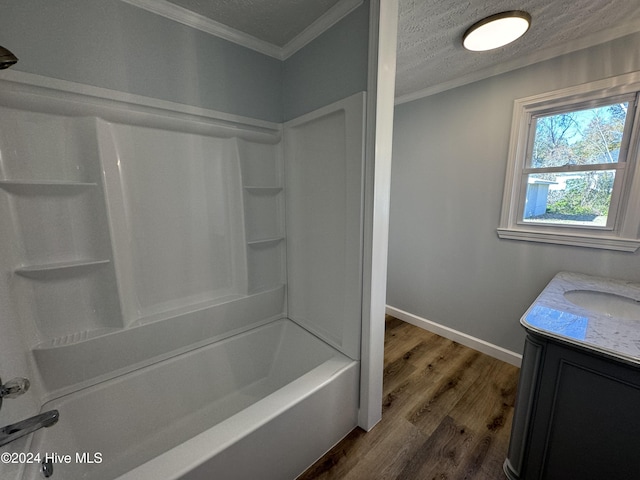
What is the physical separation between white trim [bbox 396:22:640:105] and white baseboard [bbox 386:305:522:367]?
220 cm

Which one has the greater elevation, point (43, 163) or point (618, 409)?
point (43, 163)

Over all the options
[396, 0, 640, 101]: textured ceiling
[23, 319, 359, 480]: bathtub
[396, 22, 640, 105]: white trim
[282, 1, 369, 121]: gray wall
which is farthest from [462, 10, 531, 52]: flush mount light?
[23, 319, 359, 480]: bathtub

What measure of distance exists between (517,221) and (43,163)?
9.68 feet

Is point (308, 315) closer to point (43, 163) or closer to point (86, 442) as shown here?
point (86, 442)

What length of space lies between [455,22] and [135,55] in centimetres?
177

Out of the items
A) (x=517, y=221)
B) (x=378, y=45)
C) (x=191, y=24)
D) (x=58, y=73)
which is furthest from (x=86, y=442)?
(x=517, y=221)

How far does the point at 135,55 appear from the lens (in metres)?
1.28

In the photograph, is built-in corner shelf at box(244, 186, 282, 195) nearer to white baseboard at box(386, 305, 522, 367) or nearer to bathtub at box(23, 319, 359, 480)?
bathtub at box(23, 319, 359, 480)

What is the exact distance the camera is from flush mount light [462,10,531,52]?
135 centimetres

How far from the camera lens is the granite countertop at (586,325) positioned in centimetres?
90

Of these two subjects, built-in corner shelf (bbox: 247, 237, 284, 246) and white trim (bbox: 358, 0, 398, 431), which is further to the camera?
built-in corner shelf (bbox: 247, 237, 284, 246)

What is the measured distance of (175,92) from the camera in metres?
1.41

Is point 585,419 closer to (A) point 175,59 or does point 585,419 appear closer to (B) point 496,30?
(B) point 496,30

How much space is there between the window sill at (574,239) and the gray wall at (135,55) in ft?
6.83
